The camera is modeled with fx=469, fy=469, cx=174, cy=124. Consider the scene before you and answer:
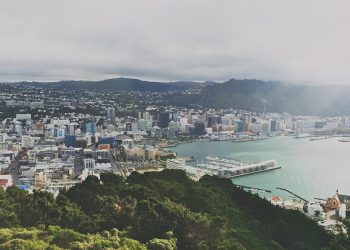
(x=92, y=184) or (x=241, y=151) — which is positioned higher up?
(x=92, y=184)

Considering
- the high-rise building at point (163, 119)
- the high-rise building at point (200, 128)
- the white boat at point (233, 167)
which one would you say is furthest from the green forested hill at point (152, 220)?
the high-rise building at point (163, 119)

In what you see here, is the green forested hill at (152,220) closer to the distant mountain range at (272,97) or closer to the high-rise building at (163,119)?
the high-rise building at (163,119)

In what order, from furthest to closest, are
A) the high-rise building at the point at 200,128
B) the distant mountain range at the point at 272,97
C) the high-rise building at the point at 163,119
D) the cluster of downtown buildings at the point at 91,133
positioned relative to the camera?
the distant mountain range at the point at 272,97 < the high-rise building at the point at 163,119 < the high-rise building at the point at 200,128 < the cluster of downtown buildings at the point at 91,133

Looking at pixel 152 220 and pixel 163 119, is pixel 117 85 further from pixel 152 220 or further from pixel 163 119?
pixel 152 220

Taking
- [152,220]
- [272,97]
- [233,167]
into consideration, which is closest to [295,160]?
[233,167]

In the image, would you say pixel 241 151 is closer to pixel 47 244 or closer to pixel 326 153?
pixel 326 153

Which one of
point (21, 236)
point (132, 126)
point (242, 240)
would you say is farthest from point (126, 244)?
point (132, 126)

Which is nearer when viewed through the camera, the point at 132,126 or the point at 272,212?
the point at 272,212
